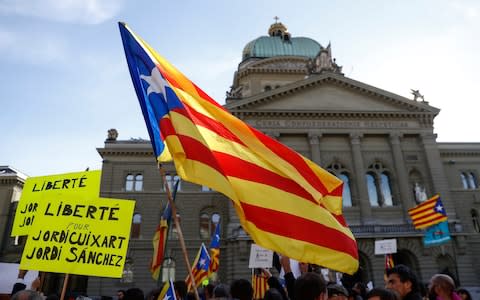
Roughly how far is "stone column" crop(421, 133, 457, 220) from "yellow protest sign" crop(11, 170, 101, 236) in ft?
101

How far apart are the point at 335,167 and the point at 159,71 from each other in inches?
1111

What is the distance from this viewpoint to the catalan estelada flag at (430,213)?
19.4 meters

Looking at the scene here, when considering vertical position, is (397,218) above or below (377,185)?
below

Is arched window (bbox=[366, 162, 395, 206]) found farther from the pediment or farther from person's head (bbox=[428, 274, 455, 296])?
person's head (bbox=[428, 274, 455, 296])

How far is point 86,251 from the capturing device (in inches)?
234

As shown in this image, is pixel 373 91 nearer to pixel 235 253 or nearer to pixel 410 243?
pixel 410 243

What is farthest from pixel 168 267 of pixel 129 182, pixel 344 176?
pixel 344 176

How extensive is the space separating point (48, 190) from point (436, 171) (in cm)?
3231

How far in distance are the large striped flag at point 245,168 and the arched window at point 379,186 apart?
2793 cm

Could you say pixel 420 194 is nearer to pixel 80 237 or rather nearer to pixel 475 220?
pixel 475 220

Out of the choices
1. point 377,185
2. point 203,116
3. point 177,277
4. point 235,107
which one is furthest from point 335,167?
point 203,116

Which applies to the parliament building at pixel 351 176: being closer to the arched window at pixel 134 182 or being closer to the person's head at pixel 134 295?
the arched window at pixel 134 182

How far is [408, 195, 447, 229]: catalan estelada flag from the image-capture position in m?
19.4

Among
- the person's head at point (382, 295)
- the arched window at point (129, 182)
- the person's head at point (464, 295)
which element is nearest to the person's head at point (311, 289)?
the person's head at point (382, 295)
